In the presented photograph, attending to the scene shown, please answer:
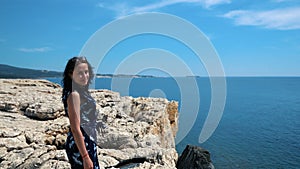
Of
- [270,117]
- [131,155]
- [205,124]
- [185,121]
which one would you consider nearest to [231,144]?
[185,121]

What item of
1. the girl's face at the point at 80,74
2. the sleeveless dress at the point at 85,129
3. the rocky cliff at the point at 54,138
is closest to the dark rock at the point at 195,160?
the rocky cliff at the point at 54,138

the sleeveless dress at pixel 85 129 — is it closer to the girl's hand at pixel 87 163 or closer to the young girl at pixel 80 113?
the young girl at pixel 80 113

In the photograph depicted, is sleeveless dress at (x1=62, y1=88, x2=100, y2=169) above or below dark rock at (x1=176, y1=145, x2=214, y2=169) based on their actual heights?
above

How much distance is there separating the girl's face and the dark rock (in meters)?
8.88

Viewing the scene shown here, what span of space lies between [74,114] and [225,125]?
204ft

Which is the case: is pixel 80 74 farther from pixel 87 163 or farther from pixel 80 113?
pixel 87 163

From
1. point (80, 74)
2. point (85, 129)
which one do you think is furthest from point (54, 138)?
point (80, 74)

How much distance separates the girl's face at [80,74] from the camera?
4951mm

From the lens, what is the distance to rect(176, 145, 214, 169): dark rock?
12750 millimetres

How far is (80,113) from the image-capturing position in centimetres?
497

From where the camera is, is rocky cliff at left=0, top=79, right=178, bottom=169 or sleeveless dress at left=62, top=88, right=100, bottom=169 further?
rocky cliff at left=0, top=79, right=178, bottom=169

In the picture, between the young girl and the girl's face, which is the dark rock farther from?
the girl's face

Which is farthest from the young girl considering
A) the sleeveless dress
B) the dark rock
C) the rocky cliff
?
the dark rock

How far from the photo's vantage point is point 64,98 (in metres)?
4.85
